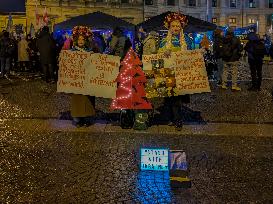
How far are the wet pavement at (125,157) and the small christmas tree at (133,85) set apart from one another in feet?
1.64

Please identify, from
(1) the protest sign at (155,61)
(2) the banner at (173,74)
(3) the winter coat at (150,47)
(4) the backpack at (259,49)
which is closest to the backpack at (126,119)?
(2) the banner at (173,74)

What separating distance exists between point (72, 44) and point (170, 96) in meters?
2.19

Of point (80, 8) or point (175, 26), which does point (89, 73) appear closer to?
point (175, 26)

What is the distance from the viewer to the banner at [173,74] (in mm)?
9469

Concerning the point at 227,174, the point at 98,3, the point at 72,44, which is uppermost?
the point at 98,3

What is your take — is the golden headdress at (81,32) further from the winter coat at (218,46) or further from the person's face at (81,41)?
the winter coat at (218,46)

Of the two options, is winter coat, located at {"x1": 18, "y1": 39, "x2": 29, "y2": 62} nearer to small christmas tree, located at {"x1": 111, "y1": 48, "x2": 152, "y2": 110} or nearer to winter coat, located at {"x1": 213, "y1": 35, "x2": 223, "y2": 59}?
winter coat, located at {"x1": 213, "y1": 35, "x2": 223, "y2": 59}

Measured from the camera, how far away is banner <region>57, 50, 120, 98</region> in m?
9.70

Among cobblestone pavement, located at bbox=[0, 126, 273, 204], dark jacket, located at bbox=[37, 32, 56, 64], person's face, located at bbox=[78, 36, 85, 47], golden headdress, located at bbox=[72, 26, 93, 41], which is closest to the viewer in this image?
cobblestone pavement, located at bbox=[0, 126, 273, 204]

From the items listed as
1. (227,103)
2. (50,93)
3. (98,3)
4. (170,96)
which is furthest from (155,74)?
(98,3)

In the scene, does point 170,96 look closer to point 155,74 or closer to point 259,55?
point 155,74

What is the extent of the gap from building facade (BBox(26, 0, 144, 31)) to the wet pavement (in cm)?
3976

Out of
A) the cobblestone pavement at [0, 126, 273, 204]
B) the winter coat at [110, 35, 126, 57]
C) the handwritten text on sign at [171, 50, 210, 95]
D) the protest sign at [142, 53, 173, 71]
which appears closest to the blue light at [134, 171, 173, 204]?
the cobblestone pavement at [0, 126, 273, 204]

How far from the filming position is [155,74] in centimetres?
958
